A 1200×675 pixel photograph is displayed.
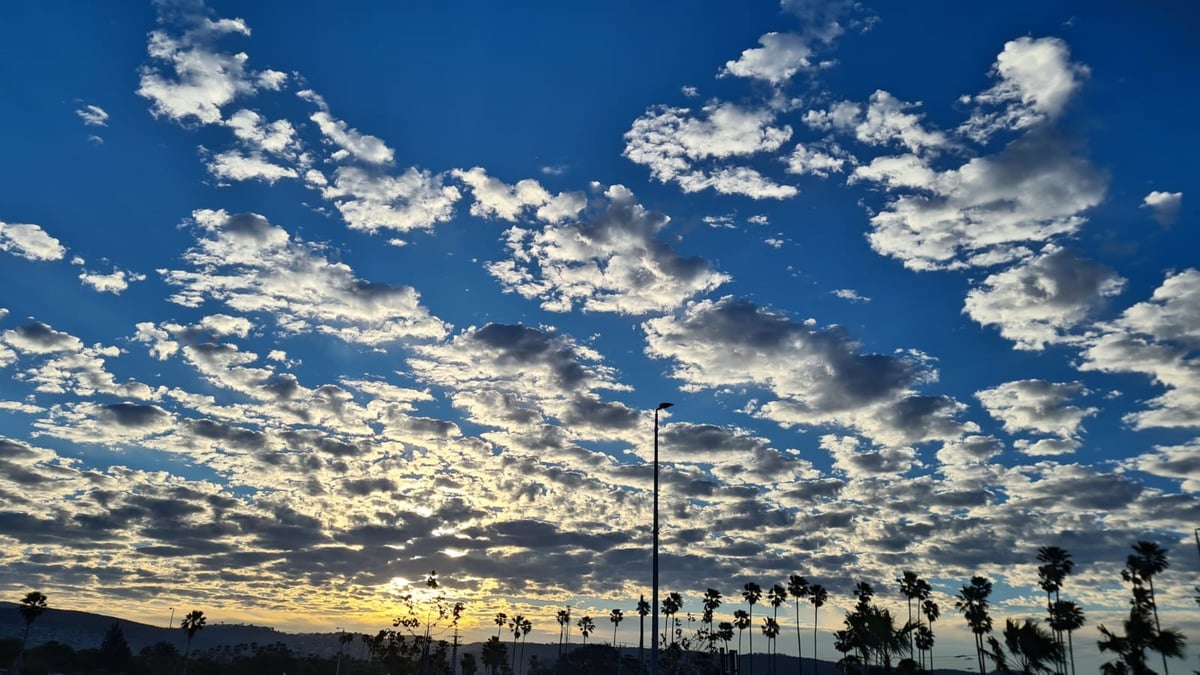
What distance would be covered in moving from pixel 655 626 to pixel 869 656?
9.65 metres

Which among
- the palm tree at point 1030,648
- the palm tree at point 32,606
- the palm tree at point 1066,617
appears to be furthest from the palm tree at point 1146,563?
the palm tree at point 32,606

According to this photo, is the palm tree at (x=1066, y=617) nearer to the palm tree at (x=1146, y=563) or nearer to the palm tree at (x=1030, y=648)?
the palm tree at (x=1146, y=563)

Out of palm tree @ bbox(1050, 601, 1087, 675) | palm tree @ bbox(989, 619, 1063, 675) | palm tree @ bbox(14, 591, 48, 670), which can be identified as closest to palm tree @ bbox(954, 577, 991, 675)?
palm tree @ bbox(1050, 601, 1087, 675)

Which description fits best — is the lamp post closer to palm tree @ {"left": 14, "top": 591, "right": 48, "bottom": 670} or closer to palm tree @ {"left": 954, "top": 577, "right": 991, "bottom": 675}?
palm tree @ {"left": 954, "top": 577, "right": 991, "bottom": 675}

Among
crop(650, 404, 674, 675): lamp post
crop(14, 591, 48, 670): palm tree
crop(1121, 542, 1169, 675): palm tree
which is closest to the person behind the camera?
crop(650, 404, 674, 675): lamp post

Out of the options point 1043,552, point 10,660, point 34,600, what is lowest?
point 10,660

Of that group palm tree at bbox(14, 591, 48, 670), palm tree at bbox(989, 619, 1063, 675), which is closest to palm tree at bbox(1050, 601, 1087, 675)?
palm tree at bbox(989, 619, 1063, 675)

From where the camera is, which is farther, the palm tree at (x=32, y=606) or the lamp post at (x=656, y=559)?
the palm tree at (x=32, y=606)

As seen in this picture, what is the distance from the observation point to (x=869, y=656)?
3322 centimetres

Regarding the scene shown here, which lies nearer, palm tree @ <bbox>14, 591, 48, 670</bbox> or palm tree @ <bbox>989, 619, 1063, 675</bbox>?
palm tree @ <bbox>989, 619, 1063, 675</bbox>

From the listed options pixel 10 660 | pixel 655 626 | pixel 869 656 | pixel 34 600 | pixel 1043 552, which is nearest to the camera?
pixel 655 626

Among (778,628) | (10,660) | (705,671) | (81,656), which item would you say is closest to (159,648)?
(81,656)

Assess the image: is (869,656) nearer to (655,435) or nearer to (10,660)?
(655,435)

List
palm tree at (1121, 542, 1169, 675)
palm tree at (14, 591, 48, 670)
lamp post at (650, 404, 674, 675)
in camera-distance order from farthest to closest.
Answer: palm tree at (14, 591, 48, 670) → palm tree at (1121, 542, 1169, 675) → lamp post at (650, 404, 674, 675)
